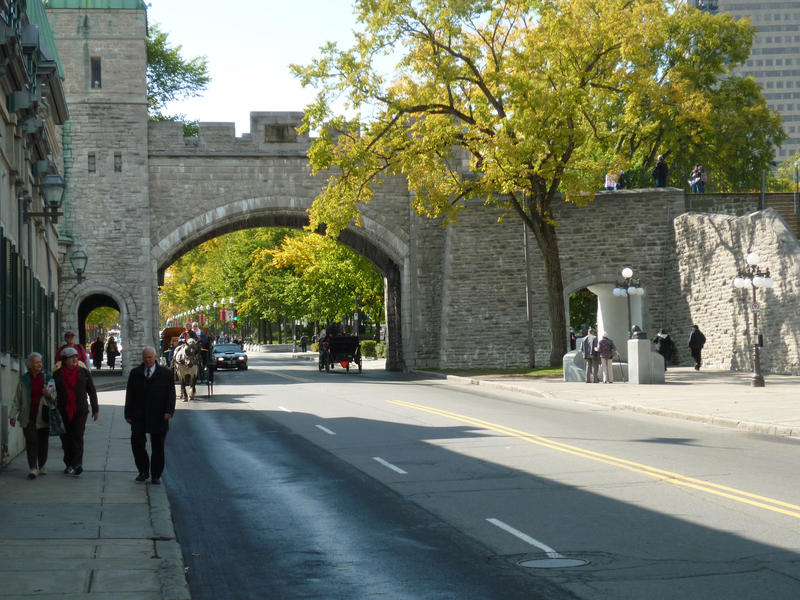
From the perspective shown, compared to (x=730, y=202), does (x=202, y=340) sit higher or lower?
lower

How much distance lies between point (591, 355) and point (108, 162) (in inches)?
794

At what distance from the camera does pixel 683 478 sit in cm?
1173

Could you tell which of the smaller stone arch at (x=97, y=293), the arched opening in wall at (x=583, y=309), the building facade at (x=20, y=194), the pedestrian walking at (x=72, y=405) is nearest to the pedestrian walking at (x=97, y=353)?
the smaller stone arch at (x=97, y=293)

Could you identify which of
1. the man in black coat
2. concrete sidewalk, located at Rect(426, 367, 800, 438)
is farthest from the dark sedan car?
the man in black coat

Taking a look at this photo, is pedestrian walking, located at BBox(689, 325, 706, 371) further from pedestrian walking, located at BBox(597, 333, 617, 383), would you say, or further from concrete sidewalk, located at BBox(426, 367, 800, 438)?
pedestrian walking, located at BBox(597, 333, 617, 383)

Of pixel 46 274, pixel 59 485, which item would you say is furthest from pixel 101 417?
pixel 59 485

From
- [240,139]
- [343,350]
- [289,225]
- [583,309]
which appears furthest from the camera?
[583,309]

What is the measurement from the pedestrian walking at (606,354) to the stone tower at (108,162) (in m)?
17.8

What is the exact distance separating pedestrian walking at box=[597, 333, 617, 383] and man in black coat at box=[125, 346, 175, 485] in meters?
18.7

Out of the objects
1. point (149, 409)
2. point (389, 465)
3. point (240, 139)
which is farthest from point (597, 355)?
point (149, 409)

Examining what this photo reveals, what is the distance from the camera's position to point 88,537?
29.4ft

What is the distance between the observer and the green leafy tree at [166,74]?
6319 centimetres

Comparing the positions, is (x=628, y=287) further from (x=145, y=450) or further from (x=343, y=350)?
(x=145, y=450)

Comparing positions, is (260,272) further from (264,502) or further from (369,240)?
(264,502)
